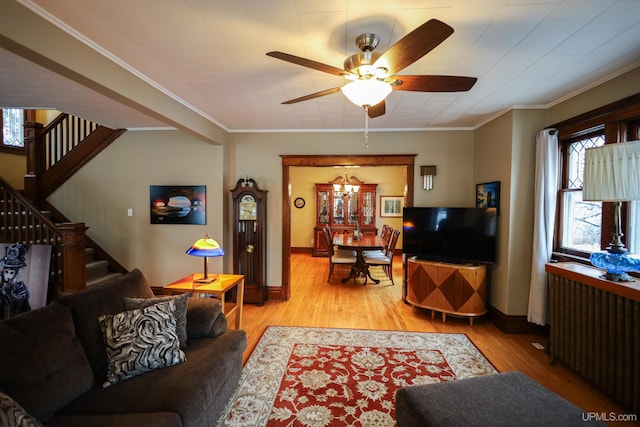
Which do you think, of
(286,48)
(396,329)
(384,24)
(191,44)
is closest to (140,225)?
(191,44)

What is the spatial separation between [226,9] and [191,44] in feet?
1.73

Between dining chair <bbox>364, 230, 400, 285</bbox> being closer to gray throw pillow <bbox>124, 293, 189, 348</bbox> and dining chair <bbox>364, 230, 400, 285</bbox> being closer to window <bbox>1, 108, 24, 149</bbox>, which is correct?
gray throw pillow <bbox>124, 293, 189, 348</bbox>

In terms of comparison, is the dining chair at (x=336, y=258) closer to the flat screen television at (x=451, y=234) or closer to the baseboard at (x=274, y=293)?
the baseboard at (x=274, y=293)

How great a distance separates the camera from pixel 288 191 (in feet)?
14.5

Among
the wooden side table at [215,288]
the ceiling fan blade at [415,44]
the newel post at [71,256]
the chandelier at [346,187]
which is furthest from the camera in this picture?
the chandelier at [346,187]

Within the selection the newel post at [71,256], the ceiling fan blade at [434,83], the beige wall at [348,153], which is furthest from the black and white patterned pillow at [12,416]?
the beige wall at [348,153]

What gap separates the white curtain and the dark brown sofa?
319cm

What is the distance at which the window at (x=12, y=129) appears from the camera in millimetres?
4836

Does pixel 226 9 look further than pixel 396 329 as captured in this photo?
No

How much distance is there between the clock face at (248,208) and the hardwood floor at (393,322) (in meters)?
1.32

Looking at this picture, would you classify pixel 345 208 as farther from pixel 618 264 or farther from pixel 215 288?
pixel 618 264

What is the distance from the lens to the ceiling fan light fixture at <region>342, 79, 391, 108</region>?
5.57 ft

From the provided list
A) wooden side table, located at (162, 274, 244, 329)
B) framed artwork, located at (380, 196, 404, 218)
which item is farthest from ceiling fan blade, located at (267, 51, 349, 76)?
framed artwork, located at (380, 196, 404, 218)

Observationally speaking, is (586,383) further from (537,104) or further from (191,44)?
(191,44)
